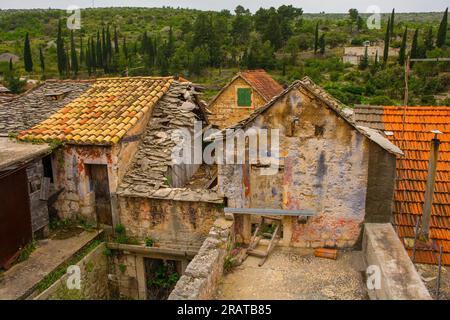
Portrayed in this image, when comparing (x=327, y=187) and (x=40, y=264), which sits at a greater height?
(x=327, y=187)

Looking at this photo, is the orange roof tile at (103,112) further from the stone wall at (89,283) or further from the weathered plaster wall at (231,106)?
the weathered plaster wall at (231,106)

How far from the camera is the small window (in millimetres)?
23156

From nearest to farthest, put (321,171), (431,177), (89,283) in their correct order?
(431,177) → (321,171) → (89,283)

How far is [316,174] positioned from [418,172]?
2491 millimetres

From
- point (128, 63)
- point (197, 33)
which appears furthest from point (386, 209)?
point (197, 33)

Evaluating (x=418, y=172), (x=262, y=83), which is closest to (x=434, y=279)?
(x=418, y=172)

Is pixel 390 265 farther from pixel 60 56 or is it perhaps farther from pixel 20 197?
pixel 60 56

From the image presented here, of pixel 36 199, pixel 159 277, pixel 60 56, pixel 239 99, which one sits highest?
pixel 60 56

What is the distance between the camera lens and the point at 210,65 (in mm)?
53250

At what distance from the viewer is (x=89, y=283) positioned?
32.1 feet

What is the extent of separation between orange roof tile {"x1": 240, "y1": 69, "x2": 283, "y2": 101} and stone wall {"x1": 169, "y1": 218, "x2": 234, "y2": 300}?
1550 centimetres

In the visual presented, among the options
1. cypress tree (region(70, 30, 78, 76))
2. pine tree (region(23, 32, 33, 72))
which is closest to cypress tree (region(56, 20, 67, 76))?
cypress tree (region(70, 30, 78, 76))

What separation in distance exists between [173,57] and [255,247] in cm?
4389
